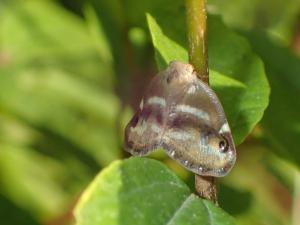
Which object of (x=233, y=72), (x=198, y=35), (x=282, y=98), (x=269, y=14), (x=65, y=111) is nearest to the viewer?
(x=198, y=35)

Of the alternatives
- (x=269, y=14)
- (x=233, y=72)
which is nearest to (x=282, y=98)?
(x=233, y=72)

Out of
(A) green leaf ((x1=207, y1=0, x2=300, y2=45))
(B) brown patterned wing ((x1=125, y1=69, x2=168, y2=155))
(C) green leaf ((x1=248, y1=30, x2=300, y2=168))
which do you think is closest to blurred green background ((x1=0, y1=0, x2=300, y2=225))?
(A) green leaf ((x1=207, y1=0, x2=300, y2=45))

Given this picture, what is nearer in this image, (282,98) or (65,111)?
(282,98)

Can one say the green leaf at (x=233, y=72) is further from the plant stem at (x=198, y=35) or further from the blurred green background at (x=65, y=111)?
the blurred green background at (x=65, y=111)

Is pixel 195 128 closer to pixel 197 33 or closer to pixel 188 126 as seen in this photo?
pixel 188 126

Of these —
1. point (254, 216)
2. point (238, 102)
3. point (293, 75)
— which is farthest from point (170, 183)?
point (254, 216)

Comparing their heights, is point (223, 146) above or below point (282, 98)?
above

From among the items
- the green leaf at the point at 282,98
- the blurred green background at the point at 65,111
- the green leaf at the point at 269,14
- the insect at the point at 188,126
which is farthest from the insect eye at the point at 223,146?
the green leaf at the point at 269,14
